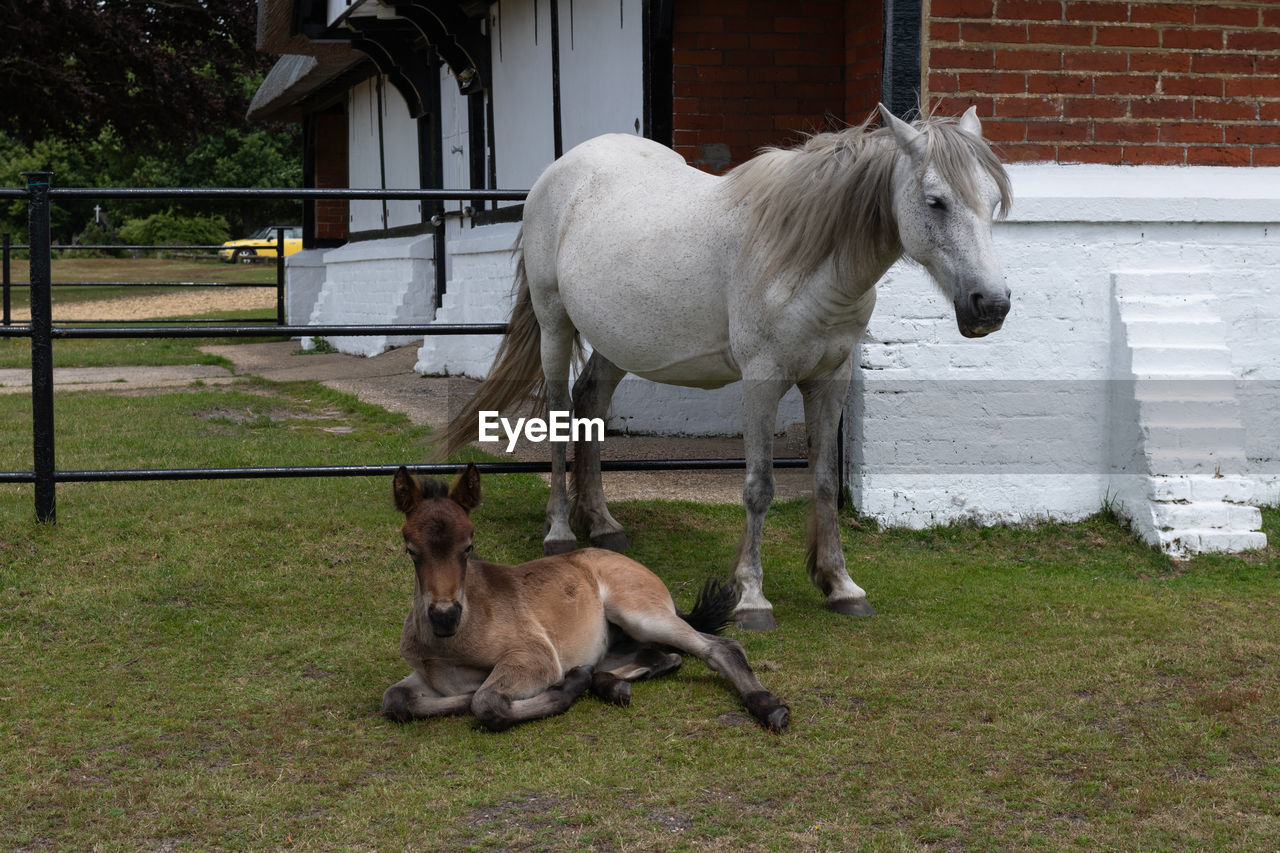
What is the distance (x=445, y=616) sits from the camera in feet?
10.5

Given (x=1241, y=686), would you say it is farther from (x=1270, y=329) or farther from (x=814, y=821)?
(x=1270, y=329)

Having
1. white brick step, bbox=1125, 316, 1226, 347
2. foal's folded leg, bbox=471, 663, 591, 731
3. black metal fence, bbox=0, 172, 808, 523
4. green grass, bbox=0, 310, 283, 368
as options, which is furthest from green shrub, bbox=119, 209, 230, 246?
foal's folded leg, bbox=471, 663, 591, 731

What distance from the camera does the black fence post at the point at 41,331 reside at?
5332mm

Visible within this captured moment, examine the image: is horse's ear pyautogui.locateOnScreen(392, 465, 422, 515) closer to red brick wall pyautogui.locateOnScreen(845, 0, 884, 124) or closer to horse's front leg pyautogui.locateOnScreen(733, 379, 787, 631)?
horse's front leg pyautogui.locateOnScreen(733, 379, 787, 631)

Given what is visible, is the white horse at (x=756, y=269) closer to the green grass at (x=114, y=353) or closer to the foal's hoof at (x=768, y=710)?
the foal's hoof at (x=768, y=710)

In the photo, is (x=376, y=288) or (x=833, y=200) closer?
(x=833, y=200)

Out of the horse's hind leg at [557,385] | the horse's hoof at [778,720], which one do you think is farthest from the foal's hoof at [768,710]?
the horse's hind leg at [557,385]

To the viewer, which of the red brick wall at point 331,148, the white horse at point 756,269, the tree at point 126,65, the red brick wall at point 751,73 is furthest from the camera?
the red brick wall at point 331,148

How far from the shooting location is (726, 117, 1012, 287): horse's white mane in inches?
158

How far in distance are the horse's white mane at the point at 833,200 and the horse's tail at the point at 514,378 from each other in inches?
62.3

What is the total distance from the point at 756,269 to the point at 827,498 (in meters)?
0.95

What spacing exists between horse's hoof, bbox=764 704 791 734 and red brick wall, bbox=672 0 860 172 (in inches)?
200

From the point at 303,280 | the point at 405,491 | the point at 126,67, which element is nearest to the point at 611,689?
the point at 405,491

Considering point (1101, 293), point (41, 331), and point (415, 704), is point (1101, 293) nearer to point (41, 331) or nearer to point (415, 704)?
point (415, 704)
